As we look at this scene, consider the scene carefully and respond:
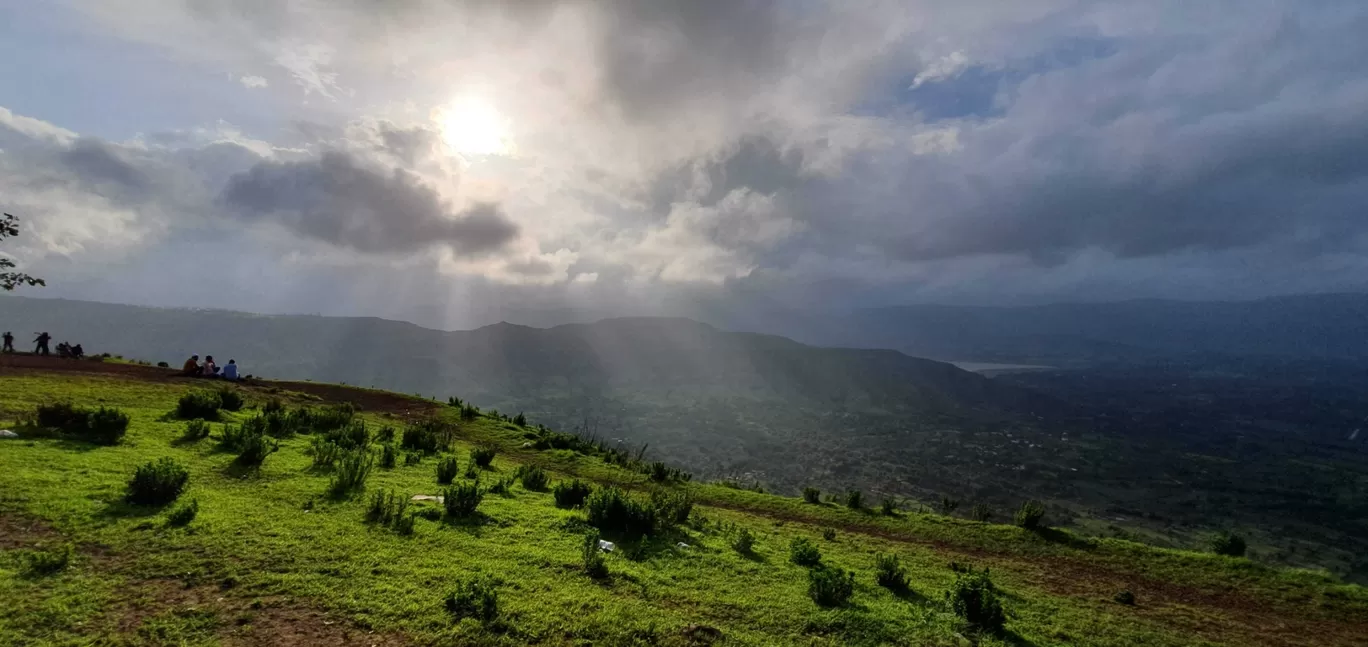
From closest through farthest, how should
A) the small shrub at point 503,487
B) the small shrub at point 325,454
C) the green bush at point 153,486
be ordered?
the green bush at point 153,486 → the small shrub at point 325,454 → the small shrub at point 503,487

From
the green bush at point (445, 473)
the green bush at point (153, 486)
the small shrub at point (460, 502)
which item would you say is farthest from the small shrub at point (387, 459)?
the green bush at point (153, 486)

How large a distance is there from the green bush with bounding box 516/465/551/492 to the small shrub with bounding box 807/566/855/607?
9.48 meters

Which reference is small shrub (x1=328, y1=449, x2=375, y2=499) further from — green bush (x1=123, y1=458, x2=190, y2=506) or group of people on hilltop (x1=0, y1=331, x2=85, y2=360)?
group of people on hilltop (x1=0, y1=331, x2=85, y2=360)

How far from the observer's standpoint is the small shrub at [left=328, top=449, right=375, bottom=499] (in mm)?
12586

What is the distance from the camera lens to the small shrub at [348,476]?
12586 mm

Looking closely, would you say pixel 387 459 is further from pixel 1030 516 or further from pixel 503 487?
pixel 1030 516

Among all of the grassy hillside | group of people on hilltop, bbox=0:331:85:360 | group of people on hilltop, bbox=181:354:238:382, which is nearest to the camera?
the grassy hillside

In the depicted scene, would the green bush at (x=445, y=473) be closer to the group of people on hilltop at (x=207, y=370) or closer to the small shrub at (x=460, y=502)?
the small shrub at (x=460, y=502)

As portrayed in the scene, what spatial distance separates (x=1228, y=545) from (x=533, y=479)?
20.8m

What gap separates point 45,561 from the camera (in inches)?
301

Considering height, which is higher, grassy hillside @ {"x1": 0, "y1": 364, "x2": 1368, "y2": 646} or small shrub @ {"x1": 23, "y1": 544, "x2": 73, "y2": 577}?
small shrub @ {"x1": 23, "y1": 544, "x2": 73, "y2": 577}

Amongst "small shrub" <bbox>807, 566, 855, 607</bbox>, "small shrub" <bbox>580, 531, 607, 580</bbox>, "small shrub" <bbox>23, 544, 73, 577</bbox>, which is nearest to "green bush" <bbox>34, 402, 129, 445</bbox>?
"small shrub" <bbox>23, 544, 73, 577</bbox>

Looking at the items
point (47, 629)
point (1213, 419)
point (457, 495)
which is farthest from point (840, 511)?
point (1213, 419)

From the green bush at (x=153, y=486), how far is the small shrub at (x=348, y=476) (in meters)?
2.67
